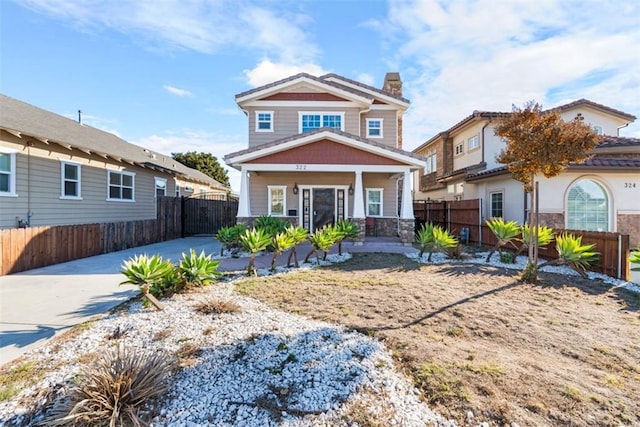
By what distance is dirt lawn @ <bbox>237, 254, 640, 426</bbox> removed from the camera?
9.91ft

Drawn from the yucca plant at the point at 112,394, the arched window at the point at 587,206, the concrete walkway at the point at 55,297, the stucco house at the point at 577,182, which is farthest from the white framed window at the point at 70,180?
the arched window at the point at 587,206

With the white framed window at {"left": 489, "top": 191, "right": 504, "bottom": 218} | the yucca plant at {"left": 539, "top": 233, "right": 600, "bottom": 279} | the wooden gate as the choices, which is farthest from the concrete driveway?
the white framed window at {"left": 489, "top": 191, "right": 504, "bottom": 218}

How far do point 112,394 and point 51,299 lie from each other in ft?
16.3

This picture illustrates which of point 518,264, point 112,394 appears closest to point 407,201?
point 518,264

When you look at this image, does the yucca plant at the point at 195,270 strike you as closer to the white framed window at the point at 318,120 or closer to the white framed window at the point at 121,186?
the white framed window at the point at 121,186

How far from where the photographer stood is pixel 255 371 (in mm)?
3621

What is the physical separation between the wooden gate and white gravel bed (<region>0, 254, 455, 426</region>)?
49.2 feet

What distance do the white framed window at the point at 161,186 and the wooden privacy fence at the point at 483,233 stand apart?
16194 millimetres

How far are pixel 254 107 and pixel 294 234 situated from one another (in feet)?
32.6

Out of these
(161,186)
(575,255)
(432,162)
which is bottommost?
(575,255)

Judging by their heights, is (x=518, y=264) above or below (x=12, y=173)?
below

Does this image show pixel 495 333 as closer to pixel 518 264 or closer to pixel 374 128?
pixel 518 264

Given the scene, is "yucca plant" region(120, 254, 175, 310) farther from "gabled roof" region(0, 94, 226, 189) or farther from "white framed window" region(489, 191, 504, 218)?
"white framed window" region(489, 191, 504, 218)

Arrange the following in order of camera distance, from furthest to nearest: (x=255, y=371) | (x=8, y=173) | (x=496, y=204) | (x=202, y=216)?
(x=202, y=216) < (x=496, y=204) < (x=8, y=173) < (x=255, y=371)
